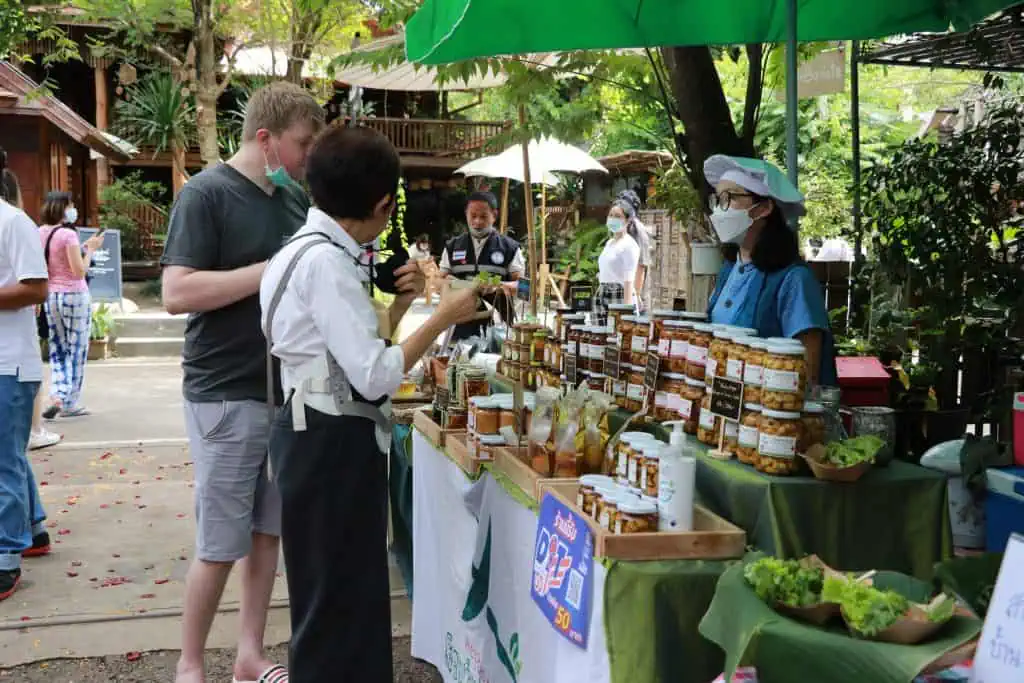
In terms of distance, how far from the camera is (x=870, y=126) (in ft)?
83.2

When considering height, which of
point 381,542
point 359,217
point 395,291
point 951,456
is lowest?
point 381,542

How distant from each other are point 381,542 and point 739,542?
1.07 metres

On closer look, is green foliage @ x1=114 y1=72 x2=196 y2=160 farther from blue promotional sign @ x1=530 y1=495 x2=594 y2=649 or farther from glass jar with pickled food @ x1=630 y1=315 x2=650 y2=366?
blue promotional sign @ x1=530 y1=495 x2=594 y2=649

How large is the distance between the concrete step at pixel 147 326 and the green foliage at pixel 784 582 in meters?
13.1

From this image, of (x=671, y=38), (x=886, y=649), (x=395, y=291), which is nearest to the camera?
(x=886, y=649)

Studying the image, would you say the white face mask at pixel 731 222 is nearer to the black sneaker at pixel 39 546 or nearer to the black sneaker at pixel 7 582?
the black sneaker at pixel 7 582

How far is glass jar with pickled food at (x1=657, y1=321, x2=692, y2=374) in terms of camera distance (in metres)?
2.82

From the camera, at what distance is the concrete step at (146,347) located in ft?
43.9

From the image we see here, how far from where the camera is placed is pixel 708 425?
268cm

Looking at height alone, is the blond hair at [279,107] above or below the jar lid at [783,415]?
above

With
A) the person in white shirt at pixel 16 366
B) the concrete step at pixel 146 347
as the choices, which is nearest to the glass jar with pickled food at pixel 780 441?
the person in white shirt at pixel 16 366

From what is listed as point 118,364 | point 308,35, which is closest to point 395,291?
point 118,364

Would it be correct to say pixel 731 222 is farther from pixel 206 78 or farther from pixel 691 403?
pixel 206 78

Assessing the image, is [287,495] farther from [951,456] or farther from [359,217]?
[951,456]
